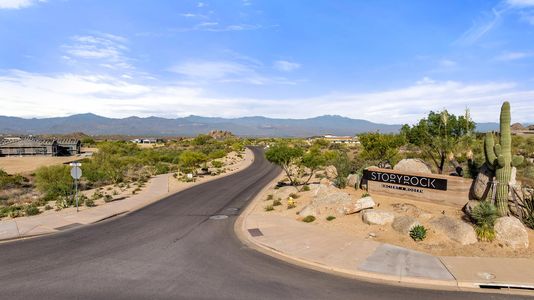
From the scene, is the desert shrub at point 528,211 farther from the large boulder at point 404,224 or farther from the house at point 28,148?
the house at point 28,148

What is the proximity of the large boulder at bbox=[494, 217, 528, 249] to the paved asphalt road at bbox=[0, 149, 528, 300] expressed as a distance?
4817mm

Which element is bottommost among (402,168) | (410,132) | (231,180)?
(231,180)

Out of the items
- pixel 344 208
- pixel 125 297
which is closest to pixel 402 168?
pixel 344 208

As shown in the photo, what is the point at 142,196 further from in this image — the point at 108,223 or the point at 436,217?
the point at 436,217

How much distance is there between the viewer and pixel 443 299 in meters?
9.70

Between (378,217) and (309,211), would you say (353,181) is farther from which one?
(378,217)

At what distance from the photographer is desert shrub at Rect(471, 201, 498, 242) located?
14017 millimetres

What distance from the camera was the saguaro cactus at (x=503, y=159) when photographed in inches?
608

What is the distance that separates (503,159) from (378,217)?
6396 millimetres

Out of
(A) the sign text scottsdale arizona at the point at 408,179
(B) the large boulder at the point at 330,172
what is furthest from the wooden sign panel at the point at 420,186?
(B) the large boulder at the point at 330,172

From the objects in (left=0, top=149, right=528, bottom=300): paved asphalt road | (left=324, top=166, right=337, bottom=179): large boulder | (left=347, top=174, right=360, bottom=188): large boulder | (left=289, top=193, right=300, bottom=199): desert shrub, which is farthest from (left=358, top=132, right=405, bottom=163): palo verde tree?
(left=0, top=149, right=528, bottom=300): paved asphalt road

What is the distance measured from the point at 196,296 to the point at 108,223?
11724mm

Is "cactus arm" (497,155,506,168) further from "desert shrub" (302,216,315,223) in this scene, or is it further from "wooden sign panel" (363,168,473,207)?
"desert shrub" (302,216,315,223)

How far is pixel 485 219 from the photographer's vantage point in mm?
14680
